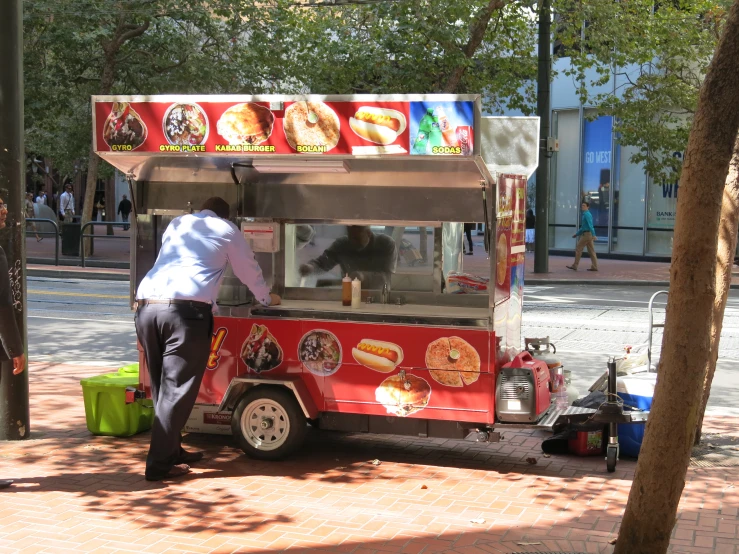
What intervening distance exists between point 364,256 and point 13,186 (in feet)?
8.79

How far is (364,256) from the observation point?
759 centimetres

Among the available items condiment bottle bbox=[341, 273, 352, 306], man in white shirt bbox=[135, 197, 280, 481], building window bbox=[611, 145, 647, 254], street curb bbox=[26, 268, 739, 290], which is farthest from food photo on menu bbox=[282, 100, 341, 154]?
building window bbox=[611, 145, 647, 254]

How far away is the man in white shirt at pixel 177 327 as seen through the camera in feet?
20.0

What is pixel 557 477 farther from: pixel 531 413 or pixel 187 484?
pixel 187 484

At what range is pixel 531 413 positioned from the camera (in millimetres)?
6262

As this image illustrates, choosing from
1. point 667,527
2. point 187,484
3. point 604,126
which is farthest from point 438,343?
point 604,126

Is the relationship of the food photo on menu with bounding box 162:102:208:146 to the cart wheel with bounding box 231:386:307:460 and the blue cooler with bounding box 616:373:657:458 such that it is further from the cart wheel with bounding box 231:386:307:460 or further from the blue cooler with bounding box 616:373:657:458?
the blue cooler with bounding box 616:373:657:458

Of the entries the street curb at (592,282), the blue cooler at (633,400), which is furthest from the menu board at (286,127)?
the street curb at (592,282)

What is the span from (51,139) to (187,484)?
3153cm

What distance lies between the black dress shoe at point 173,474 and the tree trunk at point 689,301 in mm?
3188

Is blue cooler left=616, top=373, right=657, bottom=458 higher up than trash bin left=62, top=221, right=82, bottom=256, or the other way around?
trash bin left=62, top=221, right=82, bottom=256

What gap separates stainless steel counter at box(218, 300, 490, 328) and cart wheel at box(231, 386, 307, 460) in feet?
1.81

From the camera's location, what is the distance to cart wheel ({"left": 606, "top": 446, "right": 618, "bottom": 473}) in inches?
251

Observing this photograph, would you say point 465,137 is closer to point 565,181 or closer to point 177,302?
point 177,302
